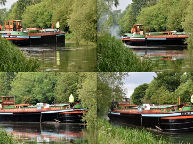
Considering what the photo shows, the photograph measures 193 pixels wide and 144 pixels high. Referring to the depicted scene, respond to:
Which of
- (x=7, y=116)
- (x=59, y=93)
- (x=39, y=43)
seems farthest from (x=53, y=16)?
(x=7, y=116)

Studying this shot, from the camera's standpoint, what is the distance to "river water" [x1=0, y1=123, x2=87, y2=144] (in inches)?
352

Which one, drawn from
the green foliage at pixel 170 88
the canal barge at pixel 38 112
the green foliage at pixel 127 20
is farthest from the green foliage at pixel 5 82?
the green foliage at pixel 170 88

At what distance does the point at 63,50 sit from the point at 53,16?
59cm

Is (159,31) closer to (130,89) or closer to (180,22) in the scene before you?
(180,22)

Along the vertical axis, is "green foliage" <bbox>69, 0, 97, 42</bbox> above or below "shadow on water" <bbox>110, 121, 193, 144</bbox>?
above

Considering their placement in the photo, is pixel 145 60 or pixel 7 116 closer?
pixel 145 60

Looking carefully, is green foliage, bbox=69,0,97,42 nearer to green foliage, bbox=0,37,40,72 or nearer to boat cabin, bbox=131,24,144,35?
boat cabin, bbox=131,24,144,35

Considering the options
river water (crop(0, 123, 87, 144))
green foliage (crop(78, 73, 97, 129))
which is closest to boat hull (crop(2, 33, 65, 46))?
green foliage (crop(78, 73, 97, 129))

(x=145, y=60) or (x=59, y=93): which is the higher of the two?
(x=145, y=60)

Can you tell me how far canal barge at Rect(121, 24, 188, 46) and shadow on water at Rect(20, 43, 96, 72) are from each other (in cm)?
66

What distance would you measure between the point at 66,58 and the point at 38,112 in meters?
1.10

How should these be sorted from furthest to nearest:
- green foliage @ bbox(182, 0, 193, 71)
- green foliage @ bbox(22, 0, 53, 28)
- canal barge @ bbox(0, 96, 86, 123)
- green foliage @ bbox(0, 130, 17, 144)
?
canal barge @ bbox(0, 96, 86, 123)
green foliage @ bbox(22, 0, 53, 28)
green foliage @ bbox(182, 0, 193, 71)
green foliage @ bbox(0, 130, 17, 144)

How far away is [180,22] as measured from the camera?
881 cm

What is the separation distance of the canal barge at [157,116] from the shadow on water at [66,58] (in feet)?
2.81
